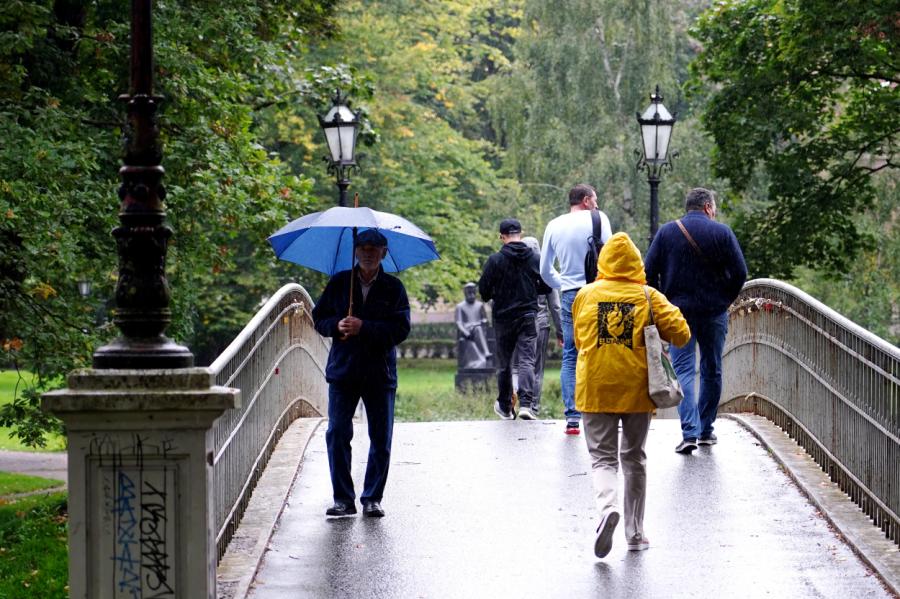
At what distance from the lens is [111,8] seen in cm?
1628

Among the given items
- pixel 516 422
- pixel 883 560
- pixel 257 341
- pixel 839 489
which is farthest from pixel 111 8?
pixel 883 560

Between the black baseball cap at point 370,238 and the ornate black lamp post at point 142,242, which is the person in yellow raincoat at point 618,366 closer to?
the black baseball cap at point 370,238

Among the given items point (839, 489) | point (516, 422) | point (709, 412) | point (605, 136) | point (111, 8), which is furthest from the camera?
point (605, 136)

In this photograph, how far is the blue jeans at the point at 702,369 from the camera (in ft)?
33.7

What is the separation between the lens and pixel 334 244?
8.80 m

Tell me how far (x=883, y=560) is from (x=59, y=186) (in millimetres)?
8725

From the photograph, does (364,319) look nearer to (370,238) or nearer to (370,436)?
(370,238)

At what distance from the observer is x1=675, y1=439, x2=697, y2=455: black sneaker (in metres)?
10.5

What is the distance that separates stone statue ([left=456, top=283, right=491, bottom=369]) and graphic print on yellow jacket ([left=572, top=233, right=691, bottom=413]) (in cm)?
2254

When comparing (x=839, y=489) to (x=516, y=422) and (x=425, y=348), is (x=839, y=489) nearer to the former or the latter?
(x=516, y=422)

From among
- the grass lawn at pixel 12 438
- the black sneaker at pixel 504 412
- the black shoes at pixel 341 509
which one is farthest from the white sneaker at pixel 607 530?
the grass lawn at pixel 12 438

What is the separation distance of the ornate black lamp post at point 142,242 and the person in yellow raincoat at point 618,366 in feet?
7.72

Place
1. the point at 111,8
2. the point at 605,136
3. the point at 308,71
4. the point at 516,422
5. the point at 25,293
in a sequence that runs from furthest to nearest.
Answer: the point at 605,136, the point at 308,71, the point at 111,8, the point at 25,293, the point at 516,422

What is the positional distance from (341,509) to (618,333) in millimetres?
2126
